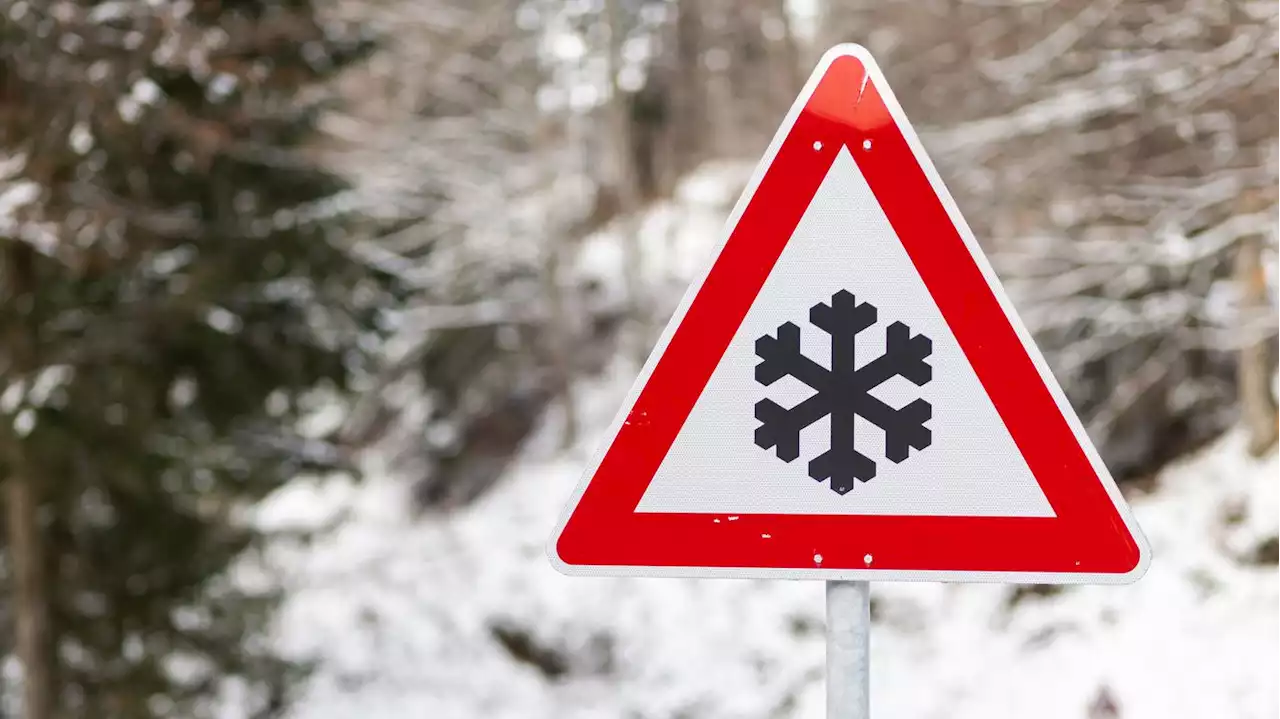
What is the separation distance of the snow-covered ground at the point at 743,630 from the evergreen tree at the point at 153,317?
54.2 inches

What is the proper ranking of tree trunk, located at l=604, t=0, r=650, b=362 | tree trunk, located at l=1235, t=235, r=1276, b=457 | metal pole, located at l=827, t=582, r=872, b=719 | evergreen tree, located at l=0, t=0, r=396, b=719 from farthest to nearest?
tree trunk, located at l=604, t=0, r=650, b=362
tree trunk, located at l=1235, t=235, r=1276, b=457
evergreen tree, located at l=0, t=0, r=396, b=719
metal pole, located at l=827, t=582, r=872, b=719

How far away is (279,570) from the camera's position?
885cm

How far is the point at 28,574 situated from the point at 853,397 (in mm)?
5429

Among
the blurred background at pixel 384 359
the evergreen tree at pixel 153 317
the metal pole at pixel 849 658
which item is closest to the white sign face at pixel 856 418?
the metal pole at pixel 849 658

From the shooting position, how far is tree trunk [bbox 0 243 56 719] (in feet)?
17.1

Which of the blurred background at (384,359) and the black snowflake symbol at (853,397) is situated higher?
the black snowflake symbol at (853,397)

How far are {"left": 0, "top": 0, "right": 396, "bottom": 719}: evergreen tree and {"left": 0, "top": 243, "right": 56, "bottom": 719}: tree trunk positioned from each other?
0.01 metres

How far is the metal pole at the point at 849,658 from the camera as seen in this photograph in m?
1.51

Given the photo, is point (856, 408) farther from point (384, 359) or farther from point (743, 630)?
point (743, 630)

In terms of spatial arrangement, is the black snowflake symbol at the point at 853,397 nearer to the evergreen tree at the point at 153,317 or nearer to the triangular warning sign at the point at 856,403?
the triangular warning sign at the point at 856,403

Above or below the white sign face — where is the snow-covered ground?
below

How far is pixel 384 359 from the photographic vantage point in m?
8.55

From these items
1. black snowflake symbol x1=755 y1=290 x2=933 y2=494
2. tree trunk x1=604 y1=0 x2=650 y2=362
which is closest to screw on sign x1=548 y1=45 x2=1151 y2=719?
black snowflake symbol x1=755 y1=290 x2=933 y2=494

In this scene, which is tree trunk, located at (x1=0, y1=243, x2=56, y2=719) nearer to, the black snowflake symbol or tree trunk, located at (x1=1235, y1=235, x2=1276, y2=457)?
the black snowflake symbol
